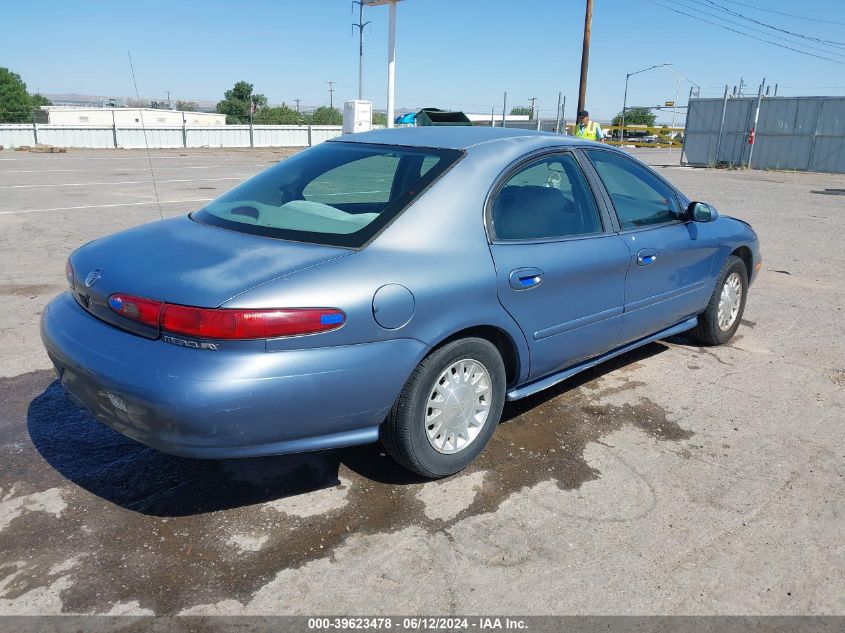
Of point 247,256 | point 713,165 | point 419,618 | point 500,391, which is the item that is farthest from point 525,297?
point 713,165

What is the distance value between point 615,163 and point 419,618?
9.57ft

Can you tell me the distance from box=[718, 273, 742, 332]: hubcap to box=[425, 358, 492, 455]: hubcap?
262cm

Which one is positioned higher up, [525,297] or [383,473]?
[525,297]

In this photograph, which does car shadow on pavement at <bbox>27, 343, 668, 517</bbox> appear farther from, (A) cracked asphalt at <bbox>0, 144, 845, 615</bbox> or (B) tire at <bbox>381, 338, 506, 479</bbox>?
(B) tire at <bbox>381, 338, 506, 479</bbox>

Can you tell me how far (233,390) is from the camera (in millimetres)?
2457

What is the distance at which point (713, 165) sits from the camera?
27891mm

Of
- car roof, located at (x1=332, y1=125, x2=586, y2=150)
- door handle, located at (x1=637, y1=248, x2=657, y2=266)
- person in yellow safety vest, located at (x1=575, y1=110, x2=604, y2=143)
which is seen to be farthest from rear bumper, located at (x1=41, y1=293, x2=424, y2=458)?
person in yellow safety vest, located at (x1=575, y1=110, x2=604, y2=143)

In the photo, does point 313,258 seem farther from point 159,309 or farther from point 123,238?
point 123,238

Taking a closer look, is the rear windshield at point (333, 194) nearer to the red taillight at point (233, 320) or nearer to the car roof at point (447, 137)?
the car roof at point (447, 137)

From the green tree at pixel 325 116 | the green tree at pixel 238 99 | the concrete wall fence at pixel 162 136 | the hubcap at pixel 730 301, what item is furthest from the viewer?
the green tree at pixel 238 99

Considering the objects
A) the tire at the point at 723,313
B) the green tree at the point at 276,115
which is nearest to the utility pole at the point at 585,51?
the tire at the point at 723,313

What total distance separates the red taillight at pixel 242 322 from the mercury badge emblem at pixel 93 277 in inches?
21.0

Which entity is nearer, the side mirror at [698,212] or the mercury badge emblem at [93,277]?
the mercury badge emblem at [93,277]

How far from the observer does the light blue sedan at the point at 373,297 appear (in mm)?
2518
